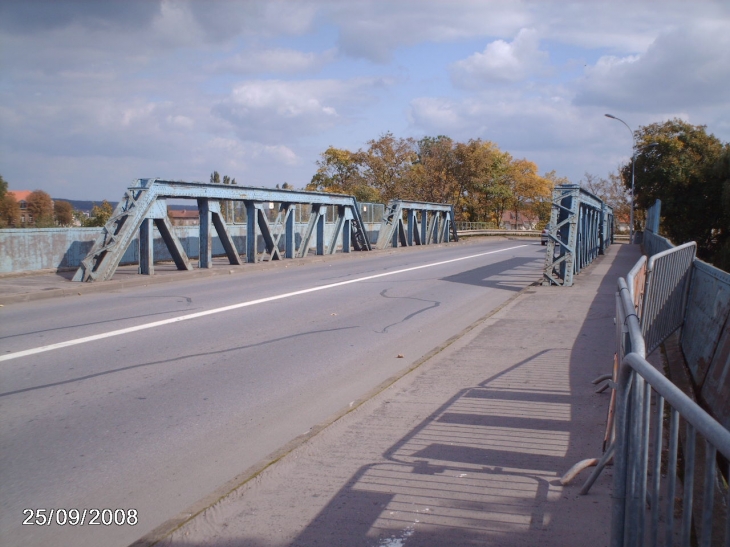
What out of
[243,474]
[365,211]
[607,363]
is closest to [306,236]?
[365,211]

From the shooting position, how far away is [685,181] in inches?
1556

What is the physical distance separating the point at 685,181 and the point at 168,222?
33.1 metres

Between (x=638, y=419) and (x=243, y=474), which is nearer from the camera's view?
(x=638, y=419)

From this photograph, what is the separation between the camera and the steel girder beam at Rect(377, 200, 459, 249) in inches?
1291

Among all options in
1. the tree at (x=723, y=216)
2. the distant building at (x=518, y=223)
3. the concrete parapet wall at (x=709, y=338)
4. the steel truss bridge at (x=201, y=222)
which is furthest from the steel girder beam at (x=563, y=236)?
the distant building at (x=518, y=223)

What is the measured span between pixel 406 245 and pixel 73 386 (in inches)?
1154

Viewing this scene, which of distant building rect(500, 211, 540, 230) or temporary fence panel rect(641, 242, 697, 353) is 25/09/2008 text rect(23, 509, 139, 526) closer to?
temporary fence panel rect(641, 242, 697, 353)

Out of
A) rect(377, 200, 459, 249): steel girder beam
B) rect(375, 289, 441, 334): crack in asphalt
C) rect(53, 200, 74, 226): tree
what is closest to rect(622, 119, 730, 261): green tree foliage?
rect(377, 200, 459, 249): steel girder beam

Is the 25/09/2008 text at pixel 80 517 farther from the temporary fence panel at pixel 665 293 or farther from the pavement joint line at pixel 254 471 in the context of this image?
the temporary fence panel at pixel 665 293

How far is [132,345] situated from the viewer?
29.4 feet

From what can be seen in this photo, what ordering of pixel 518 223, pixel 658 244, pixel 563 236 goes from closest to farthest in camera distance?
pixel 563 236 < pixel 658 244 < pixel 518 223

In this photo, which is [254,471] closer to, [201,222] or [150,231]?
[150,231]

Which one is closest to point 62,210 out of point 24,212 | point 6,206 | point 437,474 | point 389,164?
point 24,212

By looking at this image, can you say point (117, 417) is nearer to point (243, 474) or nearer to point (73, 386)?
point (73, 386)
